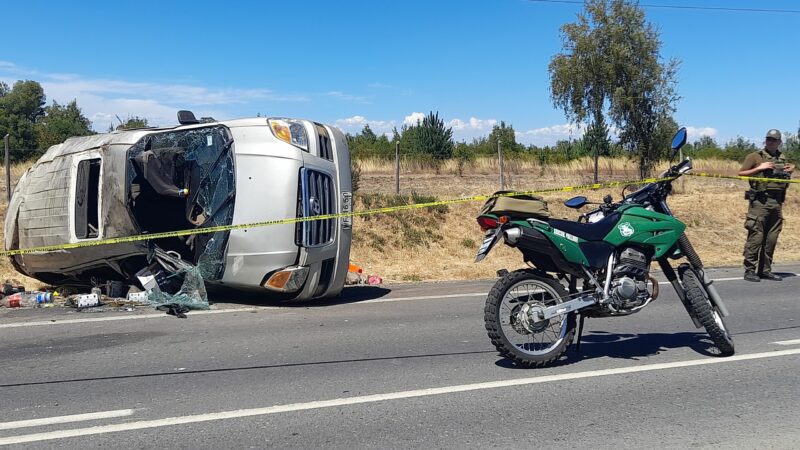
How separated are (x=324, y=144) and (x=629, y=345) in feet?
14.4

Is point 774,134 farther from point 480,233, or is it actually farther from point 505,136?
point 505,136

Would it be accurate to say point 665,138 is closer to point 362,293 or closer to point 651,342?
point 362,293

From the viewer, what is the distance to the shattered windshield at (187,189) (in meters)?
8.46

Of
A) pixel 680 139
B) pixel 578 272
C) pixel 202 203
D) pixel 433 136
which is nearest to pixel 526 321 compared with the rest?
pixel 578 272

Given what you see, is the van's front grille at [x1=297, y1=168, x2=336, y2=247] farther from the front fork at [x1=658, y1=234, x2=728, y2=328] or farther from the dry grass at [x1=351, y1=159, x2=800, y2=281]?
the front fork at [x1=658, y1=234, x2=728, y2=328]

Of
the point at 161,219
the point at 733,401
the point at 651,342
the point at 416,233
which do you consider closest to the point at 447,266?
the point at 416,233

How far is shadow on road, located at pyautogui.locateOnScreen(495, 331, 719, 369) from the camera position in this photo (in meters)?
6.10

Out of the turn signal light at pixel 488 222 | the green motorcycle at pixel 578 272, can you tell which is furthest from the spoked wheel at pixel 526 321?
the turn signal light at pixel 488 222

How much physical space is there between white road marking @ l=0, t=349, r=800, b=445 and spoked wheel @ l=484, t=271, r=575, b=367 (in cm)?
22

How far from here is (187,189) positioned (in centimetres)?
895

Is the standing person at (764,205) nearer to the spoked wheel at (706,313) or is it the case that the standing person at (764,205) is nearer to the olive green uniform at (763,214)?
the olive green uniform at (763,214)

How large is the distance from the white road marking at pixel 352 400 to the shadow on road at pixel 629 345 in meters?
0.29

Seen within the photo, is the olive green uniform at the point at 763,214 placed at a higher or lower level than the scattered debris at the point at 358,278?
higher

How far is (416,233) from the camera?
15.3 m
